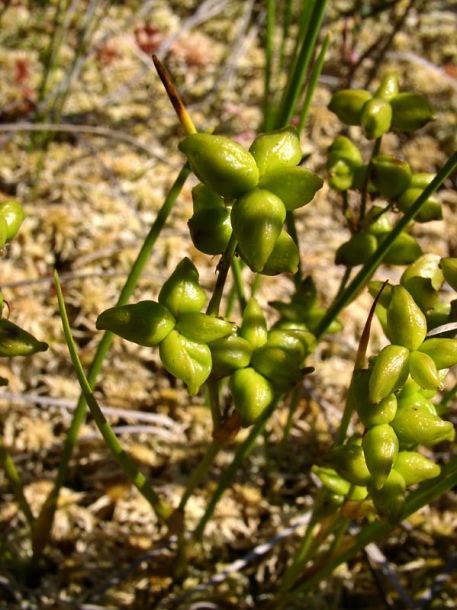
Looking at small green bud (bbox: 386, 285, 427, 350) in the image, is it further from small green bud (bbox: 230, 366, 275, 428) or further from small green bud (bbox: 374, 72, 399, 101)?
small green bud (bbox: 374, 72, 399, 101)

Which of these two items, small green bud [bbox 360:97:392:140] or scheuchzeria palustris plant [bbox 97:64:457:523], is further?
small green bud [bbox 360:97:392:140]

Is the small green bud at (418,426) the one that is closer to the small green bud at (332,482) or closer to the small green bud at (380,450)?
the small green bud at (380,450)

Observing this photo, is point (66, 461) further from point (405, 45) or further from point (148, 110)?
point (405, 45)

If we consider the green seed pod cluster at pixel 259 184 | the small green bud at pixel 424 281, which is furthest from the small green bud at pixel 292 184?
the small green bud at pixel 424 281

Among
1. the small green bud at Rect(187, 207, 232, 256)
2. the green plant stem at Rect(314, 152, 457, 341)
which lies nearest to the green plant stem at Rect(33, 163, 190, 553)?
the small green bud at Rect(187, 207, 232, 256)

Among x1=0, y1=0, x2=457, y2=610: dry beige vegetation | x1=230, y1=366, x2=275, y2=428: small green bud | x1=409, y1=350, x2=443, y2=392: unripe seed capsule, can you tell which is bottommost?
x1=0, y1=0, x2=457, y2=610: dry beige vegetation

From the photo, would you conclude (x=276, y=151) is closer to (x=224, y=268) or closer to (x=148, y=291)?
(x=224, y=268)

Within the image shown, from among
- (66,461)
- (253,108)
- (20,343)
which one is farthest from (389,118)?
(253,108)
